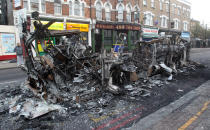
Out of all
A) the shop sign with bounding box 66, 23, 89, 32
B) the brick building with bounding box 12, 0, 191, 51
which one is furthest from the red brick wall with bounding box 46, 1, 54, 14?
the shop sign with bounding box 66, 23, 89, 32

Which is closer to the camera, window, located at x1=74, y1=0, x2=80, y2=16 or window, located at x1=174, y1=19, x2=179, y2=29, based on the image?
window, located at x1=74, y1=0, x2=80, y2=16

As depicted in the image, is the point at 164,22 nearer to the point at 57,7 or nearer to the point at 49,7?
the point at 57,7

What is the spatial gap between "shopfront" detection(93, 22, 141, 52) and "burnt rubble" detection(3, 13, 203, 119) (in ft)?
45.5

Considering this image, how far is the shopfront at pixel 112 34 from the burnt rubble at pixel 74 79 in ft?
45.5

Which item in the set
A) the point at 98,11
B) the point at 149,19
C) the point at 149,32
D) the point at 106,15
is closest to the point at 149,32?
the point at 149,32

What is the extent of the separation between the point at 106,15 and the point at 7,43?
44.4ft

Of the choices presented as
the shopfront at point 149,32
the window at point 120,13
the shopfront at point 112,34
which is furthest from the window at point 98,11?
the shopfront at point 149,32

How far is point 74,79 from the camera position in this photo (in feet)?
19.3

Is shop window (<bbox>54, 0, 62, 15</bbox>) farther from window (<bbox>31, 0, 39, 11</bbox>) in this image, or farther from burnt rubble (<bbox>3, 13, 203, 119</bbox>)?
burnt rubble (<bbox>3, 13, 203, 119</bbox>)

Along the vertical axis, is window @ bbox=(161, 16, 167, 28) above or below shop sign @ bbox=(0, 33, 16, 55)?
above

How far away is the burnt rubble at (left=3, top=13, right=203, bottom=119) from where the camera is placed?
473 cm

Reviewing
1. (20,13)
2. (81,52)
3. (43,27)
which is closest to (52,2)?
(20,13)

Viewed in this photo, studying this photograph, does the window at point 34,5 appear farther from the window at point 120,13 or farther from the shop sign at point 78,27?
the window at point 120,13

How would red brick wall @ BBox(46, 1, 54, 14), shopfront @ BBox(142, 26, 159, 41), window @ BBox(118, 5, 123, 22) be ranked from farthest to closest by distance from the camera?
shopfront @ BBox(142, 26, 159, 41), window @ BBox(118, 5, 123, 22), red brick wall @ BBox(46, 1, 54, 14)
